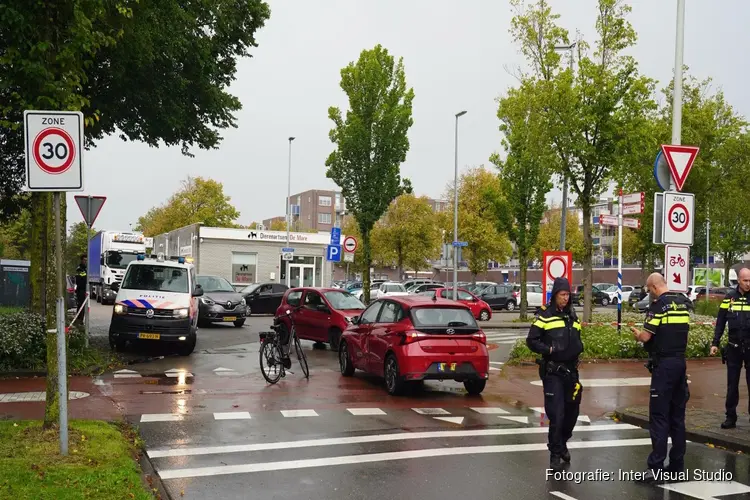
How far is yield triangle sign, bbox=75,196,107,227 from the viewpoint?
15.9 m

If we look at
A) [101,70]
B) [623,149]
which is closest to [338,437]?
[101,70]

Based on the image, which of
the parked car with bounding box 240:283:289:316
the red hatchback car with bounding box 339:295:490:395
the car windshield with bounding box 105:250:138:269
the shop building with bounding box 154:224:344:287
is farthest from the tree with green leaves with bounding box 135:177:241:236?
the red hatchback car with bounding box 339:295:490:395

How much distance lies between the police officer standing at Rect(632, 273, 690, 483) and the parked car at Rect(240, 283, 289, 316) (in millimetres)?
24979

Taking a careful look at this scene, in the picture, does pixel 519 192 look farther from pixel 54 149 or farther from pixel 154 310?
pixel 54 149

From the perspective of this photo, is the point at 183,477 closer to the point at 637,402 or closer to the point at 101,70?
the point at 637,402

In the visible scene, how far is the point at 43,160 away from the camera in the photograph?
6434mm

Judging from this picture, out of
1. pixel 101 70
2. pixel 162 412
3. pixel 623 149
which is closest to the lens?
pixel 162 412

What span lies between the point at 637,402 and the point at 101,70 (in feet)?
39.4

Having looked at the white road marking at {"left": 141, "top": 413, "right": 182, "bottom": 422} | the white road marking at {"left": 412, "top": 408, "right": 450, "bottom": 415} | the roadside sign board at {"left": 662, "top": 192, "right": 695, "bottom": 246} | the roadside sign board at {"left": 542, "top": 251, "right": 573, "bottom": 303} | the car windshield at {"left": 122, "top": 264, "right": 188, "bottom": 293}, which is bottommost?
the white road marking at {"left": 412, "top": 408, "right": 450, "bottom": 415}

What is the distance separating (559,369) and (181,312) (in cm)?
1079

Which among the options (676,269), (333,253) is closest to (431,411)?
(676,269)

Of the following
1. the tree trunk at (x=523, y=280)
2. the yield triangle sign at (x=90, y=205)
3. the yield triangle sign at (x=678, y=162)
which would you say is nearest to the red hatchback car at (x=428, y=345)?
the yield triangle sign at (x=678, y=162)

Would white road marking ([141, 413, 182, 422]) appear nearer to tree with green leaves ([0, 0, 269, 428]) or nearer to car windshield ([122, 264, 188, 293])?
tree with green leaves ([0, 0, 269, 428])

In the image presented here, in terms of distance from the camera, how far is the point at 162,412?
9656 mm
